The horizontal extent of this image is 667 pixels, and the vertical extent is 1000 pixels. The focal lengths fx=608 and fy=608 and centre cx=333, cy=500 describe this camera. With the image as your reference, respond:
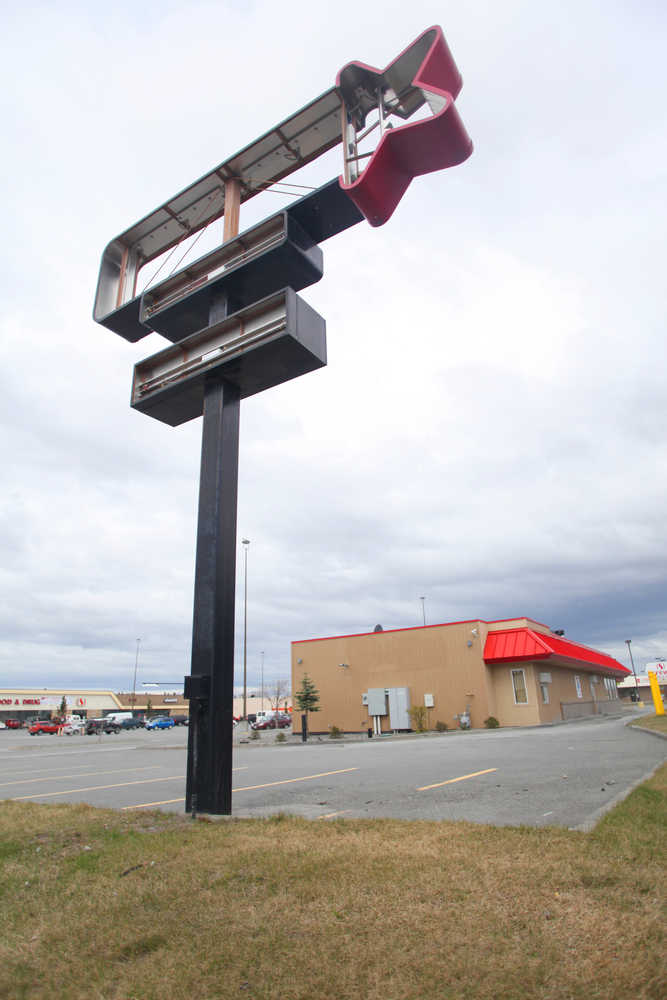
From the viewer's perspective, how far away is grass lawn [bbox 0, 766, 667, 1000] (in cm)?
277

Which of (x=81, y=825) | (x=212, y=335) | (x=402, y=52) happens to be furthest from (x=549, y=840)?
(x=402, y=52)

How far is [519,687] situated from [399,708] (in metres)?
5.96

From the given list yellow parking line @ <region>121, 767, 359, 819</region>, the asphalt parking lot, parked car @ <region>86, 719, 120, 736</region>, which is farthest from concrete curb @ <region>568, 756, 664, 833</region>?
parked car @ <region>86, 719, 120, 736</region>

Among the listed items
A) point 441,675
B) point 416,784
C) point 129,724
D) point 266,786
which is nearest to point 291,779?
point 266,786

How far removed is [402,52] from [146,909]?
32.5ft

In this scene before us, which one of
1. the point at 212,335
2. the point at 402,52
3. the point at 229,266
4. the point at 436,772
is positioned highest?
the point at 402,52

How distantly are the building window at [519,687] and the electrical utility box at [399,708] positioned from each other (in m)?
5.22

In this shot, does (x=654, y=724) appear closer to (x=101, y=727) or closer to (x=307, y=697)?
(x=307, y=697)

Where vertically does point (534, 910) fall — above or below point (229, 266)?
below

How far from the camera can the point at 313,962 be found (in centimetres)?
296

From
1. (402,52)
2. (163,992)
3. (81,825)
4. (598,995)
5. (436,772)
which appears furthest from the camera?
(436,772)

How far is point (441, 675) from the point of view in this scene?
1193 inches

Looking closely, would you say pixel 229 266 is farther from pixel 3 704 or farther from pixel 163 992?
pixel 3 704

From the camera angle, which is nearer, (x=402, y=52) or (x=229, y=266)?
(x=402, y=52)
